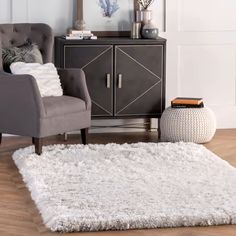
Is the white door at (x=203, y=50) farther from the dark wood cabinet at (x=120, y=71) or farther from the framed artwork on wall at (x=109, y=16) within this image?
the dark wood cabinet at (x=120, y=71)

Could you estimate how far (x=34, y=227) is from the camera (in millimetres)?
3969

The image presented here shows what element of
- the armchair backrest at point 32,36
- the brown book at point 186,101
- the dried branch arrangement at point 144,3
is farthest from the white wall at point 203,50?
the armchair backrest at point 32,36

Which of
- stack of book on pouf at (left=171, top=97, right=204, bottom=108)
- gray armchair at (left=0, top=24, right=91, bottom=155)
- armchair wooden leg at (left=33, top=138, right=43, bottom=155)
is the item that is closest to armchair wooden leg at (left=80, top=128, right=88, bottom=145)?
gray armchair at (left=0, top=24, right=91, bottom=155)

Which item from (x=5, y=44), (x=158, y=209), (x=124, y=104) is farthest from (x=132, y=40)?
(x=158, y=209)

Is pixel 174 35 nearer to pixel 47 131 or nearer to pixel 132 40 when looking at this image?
pixel 132 40

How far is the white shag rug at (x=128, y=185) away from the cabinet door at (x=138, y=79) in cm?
53

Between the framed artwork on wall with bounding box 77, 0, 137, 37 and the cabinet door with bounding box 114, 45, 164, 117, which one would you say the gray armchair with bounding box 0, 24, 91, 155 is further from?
the framed artwork on wall with bounding box 77, 0, 137, 37

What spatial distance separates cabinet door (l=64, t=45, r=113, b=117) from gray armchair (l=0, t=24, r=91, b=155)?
0.77 ft

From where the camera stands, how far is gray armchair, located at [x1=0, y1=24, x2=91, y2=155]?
210 inches

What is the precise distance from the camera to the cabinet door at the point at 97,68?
20.0ft

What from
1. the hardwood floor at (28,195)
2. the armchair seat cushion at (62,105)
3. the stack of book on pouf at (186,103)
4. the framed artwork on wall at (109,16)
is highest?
the framed artwork on wall at (109,16)

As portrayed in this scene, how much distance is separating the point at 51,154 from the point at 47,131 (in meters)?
0.18

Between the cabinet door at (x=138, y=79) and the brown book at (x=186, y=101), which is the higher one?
the cabinet door at (x=138, y=79)

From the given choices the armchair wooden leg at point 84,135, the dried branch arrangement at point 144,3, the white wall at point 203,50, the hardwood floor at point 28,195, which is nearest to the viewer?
the hardwood floor at point 28,195
